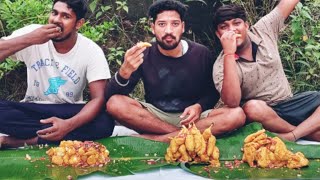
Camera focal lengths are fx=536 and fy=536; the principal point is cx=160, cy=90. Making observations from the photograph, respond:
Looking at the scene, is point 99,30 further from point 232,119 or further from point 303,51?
point 232,119

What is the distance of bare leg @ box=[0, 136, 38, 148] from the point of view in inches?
159

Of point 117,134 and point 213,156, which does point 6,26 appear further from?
point 213,156

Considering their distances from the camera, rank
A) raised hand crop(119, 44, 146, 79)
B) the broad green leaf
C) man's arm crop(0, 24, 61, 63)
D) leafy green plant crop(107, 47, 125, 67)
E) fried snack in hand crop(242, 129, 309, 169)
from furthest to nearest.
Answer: leafy green plant crop(107, 47, 125, 67) → man's arm crop(0, 24, 61, 63) → raised hand crop(119, 44, 146, 79) → fried snack in hand crop(242, 129, 309, 169) → the broad green leaf

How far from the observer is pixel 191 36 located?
236 inches

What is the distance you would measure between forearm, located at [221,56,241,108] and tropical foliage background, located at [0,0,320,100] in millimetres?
1721

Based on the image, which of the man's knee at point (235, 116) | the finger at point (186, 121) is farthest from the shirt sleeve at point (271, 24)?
the finger at point (186, 121)

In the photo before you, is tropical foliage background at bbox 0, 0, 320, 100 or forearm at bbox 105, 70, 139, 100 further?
tropical foliage background at bbox 0, 0, 320, 100

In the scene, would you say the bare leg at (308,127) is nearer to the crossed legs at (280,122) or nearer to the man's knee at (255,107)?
the crossed legs at (280,122)

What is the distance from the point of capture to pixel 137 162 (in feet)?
12.1

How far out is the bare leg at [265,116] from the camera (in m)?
3.99

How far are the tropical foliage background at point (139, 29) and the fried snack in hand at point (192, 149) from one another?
1988 millimetres

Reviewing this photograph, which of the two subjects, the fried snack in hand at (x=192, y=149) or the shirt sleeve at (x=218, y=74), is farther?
the shirt sleeve at (x=218, y=74)

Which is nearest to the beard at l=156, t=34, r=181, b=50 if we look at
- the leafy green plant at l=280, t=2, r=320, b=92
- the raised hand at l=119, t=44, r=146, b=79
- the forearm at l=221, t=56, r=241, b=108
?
the raised hand at l=119, t=44, r=146, b=79

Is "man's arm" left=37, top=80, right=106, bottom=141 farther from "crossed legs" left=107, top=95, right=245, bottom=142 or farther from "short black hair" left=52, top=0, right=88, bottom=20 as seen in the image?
"short black hair" left=52, top=0, right=88, bottom=20
